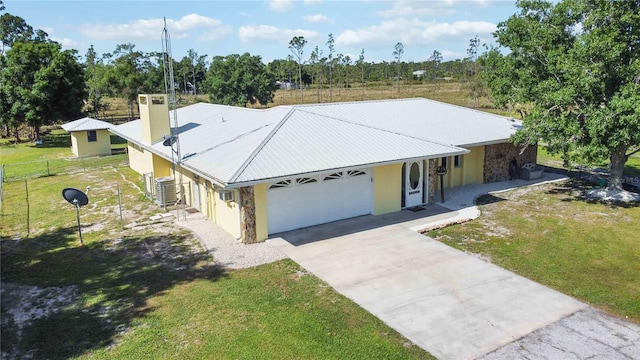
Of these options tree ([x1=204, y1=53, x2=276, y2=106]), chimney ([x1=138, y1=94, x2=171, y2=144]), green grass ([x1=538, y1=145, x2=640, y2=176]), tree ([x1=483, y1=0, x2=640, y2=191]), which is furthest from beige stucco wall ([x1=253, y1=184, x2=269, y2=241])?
tree ([x1=204, y1=53, x2=276, y2=106])

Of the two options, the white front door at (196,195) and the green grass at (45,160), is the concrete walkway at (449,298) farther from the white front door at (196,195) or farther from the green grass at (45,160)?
the green grass at (45,160)

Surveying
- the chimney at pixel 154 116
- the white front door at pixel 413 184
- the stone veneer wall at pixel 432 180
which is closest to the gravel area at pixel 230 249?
the white front door at pixel 413 184

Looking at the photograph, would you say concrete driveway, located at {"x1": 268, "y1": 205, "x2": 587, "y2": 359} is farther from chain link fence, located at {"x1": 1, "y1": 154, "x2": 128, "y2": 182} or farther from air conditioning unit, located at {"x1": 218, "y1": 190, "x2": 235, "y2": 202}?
chain link fence, located at {"x1": 1, "y1": 154, "x2": 128, "y2": 182}

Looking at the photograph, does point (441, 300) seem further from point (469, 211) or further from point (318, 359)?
point (469, 211)

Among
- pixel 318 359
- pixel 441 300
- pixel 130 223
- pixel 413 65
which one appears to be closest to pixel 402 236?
pixel 441 300

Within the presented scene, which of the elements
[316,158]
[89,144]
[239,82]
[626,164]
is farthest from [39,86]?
[626,164]

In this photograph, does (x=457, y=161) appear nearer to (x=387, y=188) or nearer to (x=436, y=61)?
(x=387, y=188)
